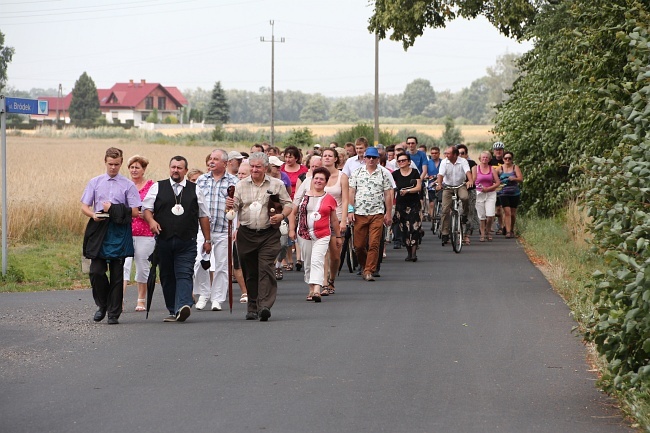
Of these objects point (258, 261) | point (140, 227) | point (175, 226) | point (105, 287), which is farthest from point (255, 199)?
point (105, 287)

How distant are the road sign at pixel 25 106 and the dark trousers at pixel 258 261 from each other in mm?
6378

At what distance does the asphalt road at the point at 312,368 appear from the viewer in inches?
310

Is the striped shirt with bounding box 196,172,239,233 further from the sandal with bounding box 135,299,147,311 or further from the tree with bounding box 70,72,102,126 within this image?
the tree with bounding box 70,72,102,126

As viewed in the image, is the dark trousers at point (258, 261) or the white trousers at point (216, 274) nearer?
the dark trousers at point (258, 261)

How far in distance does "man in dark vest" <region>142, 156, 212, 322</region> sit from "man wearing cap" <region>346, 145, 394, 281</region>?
4.80 meters

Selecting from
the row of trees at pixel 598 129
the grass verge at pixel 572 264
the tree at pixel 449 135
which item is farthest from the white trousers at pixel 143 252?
the tree at pixel 449 135

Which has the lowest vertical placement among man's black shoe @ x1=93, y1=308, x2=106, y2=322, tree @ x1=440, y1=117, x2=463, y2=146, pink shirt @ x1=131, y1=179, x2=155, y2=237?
man's black shoe @ x1=93, y1=308, x2=106, y2=322

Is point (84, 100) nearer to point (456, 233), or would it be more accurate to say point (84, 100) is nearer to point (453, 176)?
point (453, 176)

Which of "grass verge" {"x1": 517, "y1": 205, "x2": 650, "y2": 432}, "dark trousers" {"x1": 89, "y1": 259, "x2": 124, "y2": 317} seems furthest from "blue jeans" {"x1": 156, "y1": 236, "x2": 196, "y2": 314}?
"grass verge" {"x1": 517, "y1": 205, "x2": 650, "y2": 432}

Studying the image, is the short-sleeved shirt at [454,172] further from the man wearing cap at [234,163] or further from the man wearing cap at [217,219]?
the man wearing cap at [217,219]

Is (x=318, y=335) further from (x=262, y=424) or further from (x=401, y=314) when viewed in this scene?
(x=262, y=424)

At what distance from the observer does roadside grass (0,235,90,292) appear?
17.7m

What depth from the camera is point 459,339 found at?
11.6m

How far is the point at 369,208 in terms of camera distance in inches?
699
